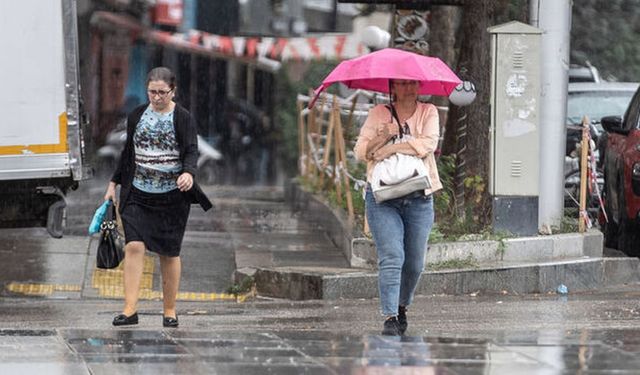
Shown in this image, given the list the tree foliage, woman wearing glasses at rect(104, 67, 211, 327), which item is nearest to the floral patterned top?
woman wearing glasses at rect(104, 67, 211, 327)

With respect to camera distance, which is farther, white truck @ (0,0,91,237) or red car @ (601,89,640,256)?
red car @ (601,89,640,256)

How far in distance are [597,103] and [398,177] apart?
10884 millimetres

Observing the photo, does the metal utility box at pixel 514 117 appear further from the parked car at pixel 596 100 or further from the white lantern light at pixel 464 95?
the parked car at pixel 596 100

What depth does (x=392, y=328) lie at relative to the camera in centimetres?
871

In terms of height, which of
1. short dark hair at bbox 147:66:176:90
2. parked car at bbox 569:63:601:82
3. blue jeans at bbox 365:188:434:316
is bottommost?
parked car at bbox 569:63:601:82

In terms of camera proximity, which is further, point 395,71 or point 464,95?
point 464,95

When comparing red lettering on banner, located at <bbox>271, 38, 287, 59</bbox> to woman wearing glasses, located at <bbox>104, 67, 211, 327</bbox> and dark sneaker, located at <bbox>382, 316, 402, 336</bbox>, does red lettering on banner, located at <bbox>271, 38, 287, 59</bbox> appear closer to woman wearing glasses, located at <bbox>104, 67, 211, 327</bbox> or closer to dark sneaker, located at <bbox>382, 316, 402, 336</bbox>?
woman wearing glasses, located at <bbox>104, 67, 211, 327</bbox>

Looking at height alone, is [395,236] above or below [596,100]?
above

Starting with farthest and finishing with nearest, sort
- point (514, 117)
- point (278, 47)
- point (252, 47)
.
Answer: point (252, 47) < point (278, 47) < point (514, 117)

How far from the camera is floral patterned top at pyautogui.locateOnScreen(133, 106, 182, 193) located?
905 centimetres

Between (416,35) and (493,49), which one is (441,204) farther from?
(416,35)

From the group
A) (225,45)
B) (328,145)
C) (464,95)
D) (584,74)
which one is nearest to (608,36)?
(584,74)

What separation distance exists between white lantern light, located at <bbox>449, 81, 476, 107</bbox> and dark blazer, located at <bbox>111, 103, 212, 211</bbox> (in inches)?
140

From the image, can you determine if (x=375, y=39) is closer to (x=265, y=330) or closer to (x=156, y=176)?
(x=156, y=176)
